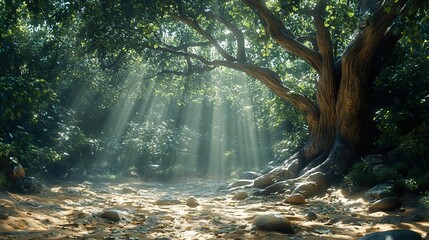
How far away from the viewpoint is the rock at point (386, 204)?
23.1 ft

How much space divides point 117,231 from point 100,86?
57.8 ft

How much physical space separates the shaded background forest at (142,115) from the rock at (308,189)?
1.08 meters

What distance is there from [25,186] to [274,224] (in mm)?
6945

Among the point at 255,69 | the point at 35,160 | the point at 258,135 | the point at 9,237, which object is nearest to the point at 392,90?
the point at 255,69

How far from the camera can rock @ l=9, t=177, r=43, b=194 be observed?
9.75 m

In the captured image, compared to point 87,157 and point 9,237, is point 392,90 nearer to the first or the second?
point 9,237

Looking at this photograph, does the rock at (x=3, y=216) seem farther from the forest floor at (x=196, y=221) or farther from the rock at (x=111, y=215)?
the rock at (x=111, y=215)

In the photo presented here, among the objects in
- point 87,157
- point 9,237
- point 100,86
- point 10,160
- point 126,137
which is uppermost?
point 100,86

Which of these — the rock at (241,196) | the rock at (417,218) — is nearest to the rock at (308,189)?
the rock at (241,196)

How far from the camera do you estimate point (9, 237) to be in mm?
4809

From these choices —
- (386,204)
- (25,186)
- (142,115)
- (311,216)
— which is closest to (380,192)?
(386,204)

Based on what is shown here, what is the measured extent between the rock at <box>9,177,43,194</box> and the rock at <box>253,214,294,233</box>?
6515 mm

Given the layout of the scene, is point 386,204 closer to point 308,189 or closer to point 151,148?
point 308,189

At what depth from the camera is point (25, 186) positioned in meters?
9.88
